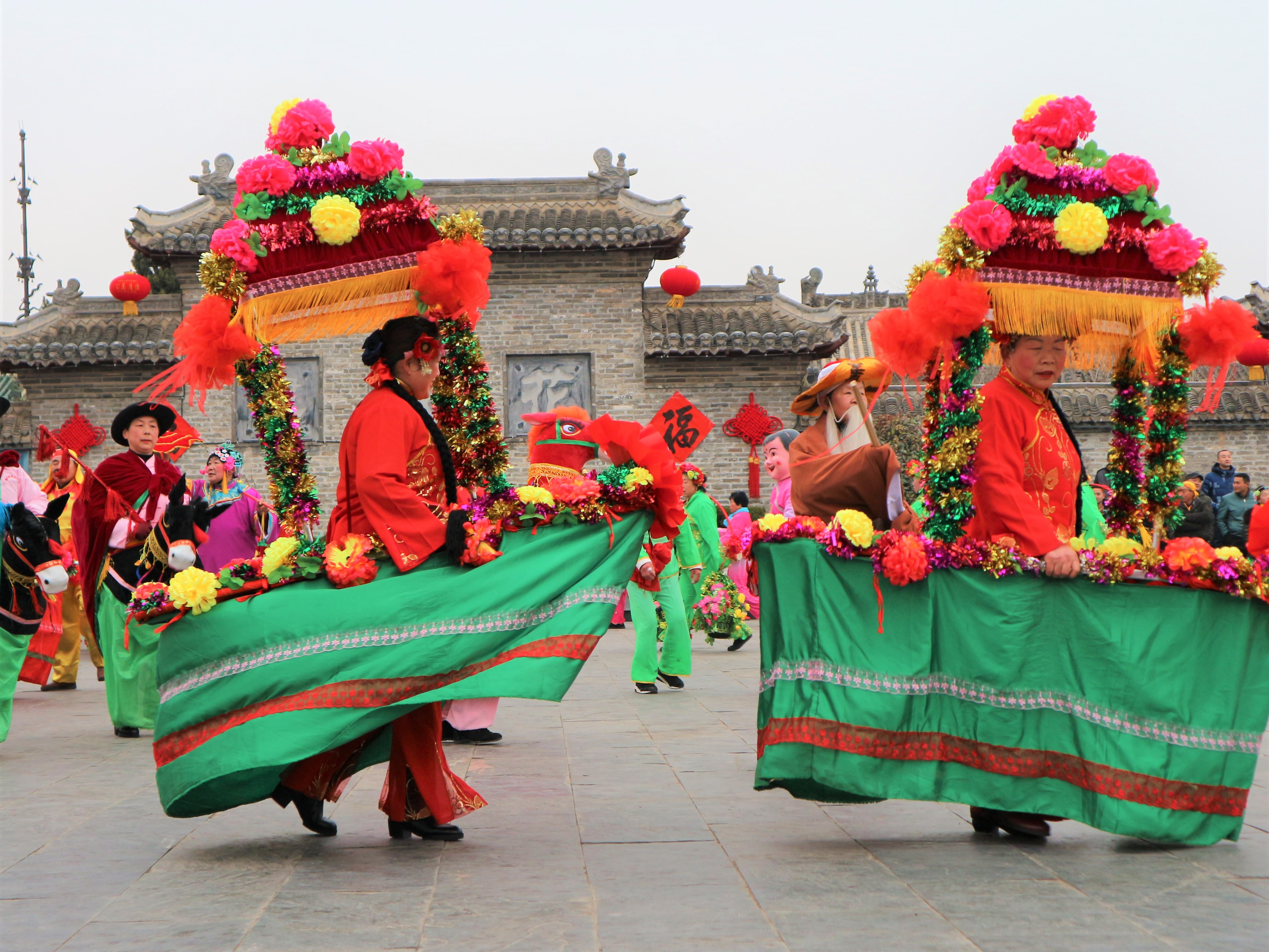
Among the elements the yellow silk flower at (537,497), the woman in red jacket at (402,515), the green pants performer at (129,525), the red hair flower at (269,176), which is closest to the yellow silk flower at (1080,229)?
the yellow silk flower at (537,497)

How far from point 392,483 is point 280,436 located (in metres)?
0.78

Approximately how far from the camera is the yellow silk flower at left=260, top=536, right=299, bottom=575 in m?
4.50

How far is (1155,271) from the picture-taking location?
4699 millimetres

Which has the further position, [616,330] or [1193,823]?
[616,330]

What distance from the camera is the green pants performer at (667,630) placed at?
9.09 metres

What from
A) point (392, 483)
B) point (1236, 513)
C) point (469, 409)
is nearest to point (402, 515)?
point (392, 483)

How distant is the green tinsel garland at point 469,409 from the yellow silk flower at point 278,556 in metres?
0.68

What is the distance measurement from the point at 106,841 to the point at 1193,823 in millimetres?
3870

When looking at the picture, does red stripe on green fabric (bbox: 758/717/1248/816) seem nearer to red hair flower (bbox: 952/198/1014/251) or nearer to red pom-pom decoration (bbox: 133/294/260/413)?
red hair flower (bbox: 952/198/1014/251)

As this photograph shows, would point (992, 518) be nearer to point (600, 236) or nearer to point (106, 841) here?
point (106, 841)

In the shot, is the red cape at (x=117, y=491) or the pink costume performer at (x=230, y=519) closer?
the red cape at (x=117, y=491)

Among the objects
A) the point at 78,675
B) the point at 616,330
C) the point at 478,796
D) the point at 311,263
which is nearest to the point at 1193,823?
the point at 478,796

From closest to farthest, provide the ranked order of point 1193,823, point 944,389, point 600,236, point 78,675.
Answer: point 1193,823
point 944,389
point 78,675
point 600,236

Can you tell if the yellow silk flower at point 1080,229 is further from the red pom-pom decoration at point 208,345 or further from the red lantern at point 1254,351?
the red pom-pom decoration at point 208,345
